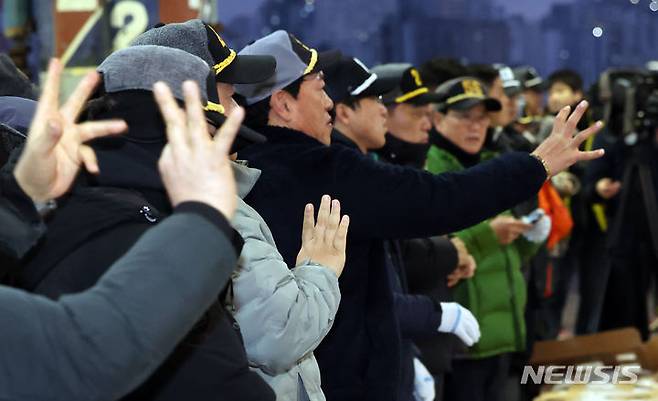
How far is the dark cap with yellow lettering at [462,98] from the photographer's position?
425 centimetres

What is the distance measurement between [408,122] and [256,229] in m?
1.93

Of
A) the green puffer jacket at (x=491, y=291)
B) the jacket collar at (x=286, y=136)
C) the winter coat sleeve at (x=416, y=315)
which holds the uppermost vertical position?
the jacket collar at (x=286, y=136)

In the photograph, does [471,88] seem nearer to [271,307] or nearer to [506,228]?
[506,228]

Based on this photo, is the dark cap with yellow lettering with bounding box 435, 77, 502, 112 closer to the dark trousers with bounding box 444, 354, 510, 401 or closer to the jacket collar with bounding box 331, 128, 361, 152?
the dark trousers with bounding box 444, 354, 510, 401

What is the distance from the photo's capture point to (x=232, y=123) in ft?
4.44

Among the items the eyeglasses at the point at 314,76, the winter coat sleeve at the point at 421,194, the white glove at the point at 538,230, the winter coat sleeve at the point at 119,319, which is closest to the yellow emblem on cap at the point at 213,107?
the winter coat sleeve at the point at 119,319

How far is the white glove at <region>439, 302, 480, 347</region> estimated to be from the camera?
3.32 meters

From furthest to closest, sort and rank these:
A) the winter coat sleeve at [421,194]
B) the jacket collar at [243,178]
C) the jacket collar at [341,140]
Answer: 1. the jacket collar at [341,140]
2. the winter coat sleeve at [421,194]
3. the jacket collar at [243,178]

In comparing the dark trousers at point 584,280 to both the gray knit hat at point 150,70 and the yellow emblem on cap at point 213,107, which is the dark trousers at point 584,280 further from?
the gray knit hat at point 150,70

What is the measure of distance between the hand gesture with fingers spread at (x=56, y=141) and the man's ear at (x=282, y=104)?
49.4 inches

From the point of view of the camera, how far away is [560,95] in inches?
305

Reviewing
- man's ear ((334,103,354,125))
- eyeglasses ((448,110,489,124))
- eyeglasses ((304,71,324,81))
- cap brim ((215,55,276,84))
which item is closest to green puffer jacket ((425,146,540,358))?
eyeglasses ((448,110,489,124))

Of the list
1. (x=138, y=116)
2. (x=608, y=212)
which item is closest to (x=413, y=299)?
(x=138, y=116)

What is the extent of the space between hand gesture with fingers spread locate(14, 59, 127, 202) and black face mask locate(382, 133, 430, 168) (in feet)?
7.91
